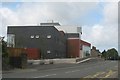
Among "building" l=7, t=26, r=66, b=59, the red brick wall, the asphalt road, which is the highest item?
"building" l=7, t=26, r=66, b=59

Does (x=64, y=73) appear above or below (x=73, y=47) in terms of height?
below

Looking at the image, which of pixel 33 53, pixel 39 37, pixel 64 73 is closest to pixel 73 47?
pixel 39 37

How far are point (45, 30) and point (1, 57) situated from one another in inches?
2281

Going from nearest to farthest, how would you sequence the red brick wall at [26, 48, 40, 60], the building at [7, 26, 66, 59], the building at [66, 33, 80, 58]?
the red brick wall at [26, 48, 40, 60], the building at [7, 26, 66, 59], the building at [66, 33, 80, 58]

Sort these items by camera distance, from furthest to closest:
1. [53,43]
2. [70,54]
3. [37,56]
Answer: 1. [70,54]
2. [53,43]
3. [37,56]

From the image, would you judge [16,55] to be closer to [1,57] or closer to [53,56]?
[1,57]

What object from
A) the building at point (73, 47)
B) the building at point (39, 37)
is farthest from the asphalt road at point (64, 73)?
the building at point (73, 47)

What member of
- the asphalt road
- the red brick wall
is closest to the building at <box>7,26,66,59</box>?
the red brick wall

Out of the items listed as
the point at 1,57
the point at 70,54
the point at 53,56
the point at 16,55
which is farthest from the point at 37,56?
the point at 1,57

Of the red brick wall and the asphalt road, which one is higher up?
the red brick wall

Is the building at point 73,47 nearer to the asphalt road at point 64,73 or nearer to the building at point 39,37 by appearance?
the building at point 39,37

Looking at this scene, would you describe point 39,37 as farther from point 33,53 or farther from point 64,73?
point 64,73

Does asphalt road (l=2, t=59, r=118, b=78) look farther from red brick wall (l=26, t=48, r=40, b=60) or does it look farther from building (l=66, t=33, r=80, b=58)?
building (l=66, t=33, r=80, b=58)

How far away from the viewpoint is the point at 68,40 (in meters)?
121
